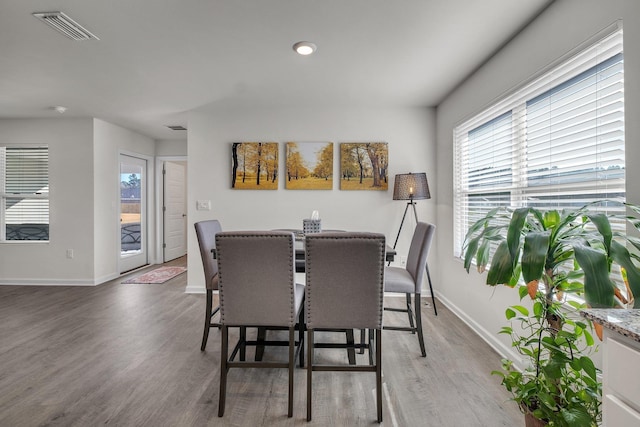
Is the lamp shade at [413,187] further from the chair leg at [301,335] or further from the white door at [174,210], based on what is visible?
the white door at [174,210]

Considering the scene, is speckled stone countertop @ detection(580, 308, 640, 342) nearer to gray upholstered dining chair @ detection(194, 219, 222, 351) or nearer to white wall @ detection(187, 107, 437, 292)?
gray upholstered dining chair @ detection(194, 219, 222, 351)

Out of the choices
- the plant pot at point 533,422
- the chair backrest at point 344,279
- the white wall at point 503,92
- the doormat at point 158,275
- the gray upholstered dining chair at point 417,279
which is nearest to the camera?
the plant pot at point 533,422

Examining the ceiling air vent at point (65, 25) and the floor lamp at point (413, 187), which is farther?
the floor lamp at point (413, 187)

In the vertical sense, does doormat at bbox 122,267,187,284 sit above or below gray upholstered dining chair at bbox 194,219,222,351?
below

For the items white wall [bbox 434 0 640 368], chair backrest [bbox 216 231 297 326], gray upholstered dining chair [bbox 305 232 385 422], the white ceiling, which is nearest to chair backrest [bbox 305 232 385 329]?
gray upholstered dining chair [bbox 305 232 385 422]

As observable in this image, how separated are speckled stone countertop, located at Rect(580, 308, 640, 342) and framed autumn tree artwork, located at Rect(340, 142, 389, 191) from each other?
9.95 feet

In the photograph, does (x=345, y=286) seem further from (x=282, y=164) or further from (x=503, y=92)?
(x=282, y=164)

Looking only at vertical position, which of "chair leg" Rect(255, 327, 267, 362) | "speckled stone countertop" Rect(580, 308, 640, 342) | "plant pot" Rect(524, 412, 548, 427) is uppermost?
"speckled stone countertop" Rect(580, 308, 640, 342)

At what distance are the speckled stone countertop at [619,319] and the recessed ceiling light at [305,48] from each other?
236cm

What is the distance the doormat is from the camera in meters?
4.67

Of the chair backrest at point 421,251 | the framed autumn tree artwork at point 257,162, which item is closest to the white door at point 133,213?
the framed autumn tree artwork at point 257,162

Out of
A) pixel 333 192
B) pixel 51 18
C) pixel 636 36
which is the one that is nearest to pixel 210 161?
pixel 333 192

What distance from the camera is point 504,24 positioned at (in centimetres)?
215

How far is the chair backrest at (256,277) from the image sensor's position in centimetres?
168
